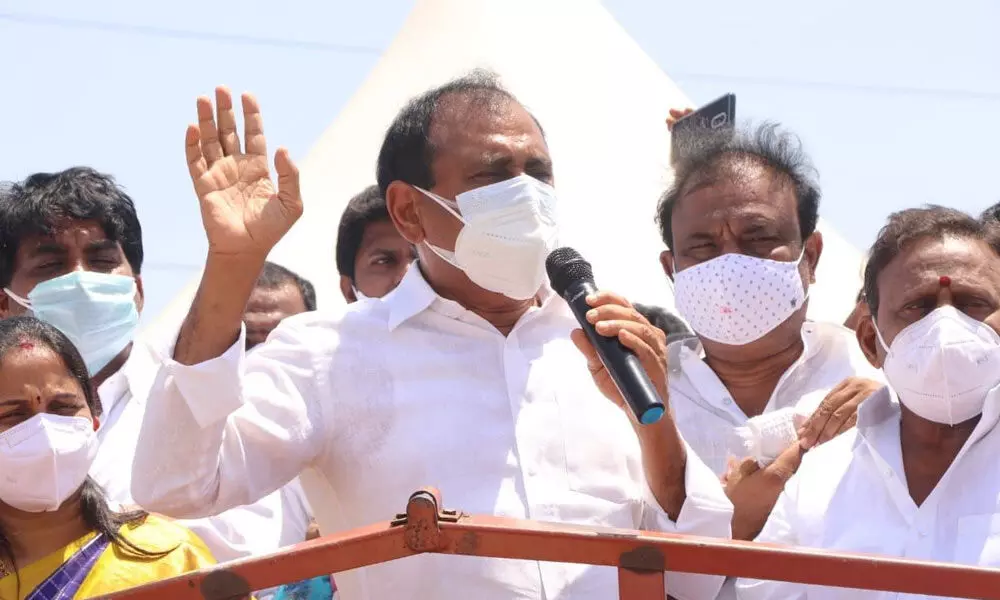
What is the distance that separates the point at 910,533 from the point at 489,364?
103 centimetres

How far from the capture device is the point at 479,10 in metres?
20.2

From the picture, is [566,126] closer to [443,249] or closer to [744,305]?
[744,305]

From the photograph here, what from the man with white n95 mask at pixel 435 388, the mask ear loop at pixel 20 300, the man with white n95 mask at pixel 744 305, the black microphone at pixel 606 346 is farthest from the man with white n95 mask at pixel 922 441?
the mask ear loop at pixel 20 300

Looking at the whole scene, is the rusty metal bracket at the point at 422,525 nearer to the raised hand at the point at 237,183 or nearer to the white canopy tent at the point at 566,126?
the raised hand at the point at 237,183

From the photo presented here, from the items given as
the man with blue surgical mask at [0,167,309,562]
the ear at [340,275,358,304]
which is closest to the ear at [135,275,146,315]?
the man with blue surgical mask at [0,167,309,562]

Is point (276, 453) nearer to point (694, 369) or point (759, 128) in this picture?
point (694, 369)

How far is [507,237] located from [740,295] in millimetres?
882

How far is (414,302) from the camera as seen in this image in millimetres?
3555

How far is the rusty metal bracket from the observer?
2412 mm

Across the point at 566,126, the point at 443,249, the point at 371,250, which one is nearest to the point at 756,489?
the point at 443,249

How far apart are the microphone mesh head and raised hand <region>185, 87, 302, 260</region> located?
59 centimetres

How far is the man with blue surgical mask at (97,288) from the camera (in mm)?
4426

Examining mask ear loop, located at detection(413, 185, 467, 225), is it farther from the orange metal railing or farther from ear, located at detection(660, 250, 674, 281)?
the orange metal railing

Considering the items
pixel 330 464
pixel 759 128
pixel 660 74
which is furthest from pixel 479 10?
pixel 330 464
